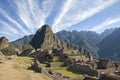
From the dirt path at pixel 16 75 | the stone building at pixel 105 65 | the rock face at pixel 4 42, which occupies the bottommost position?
the dirt path at pixel 16 75

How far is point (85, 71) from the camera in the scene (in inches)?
2608

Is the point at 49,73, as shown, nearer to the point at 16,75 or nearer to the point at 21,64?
the point at 16,75

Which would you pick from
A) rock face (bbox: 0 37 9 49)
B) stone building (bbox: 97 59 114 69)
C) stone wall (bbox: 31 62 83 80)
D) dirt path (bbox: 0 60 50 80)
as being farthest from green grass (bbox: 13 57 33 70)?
rock face (bbox: 0 37 9 49)

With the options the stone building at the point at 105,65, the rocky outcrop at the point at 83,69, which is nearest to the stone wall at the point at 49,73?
the rocky outcrop at the point at 83,69

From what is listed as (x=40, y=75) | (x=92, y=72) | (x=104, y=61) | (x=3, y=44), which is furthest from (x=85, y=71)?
(x=3, y=44)

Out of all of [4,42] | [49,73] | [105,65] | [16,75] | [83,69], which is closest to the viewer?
[16,75]

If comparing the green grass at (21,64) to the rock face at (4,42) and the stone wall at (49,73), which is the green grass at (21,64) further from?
the rock face at (4,42)

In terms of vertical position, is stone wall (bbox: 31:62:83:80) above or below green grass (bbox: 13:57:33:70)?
below

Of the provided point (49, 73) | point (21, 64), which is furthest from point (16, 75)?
point (21, 64)

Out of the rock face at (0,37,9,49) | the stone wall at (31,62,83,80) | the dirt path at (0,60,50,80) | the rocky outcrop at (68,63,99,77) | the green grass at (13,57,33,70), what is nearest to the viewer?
the dirt path at (0,60,50,80)

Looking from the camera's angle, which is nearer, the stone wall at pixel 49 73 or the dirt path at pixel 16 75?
the dirt path at pixel 16 75

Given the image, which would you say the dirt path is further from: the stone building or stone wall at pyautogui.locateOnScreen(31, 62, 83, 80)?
the stone building

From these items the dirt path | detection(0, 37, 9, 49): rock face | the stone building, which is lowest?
the dirt path

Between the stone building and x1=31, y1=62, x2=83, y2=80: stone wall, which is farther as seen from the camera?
the stone building
